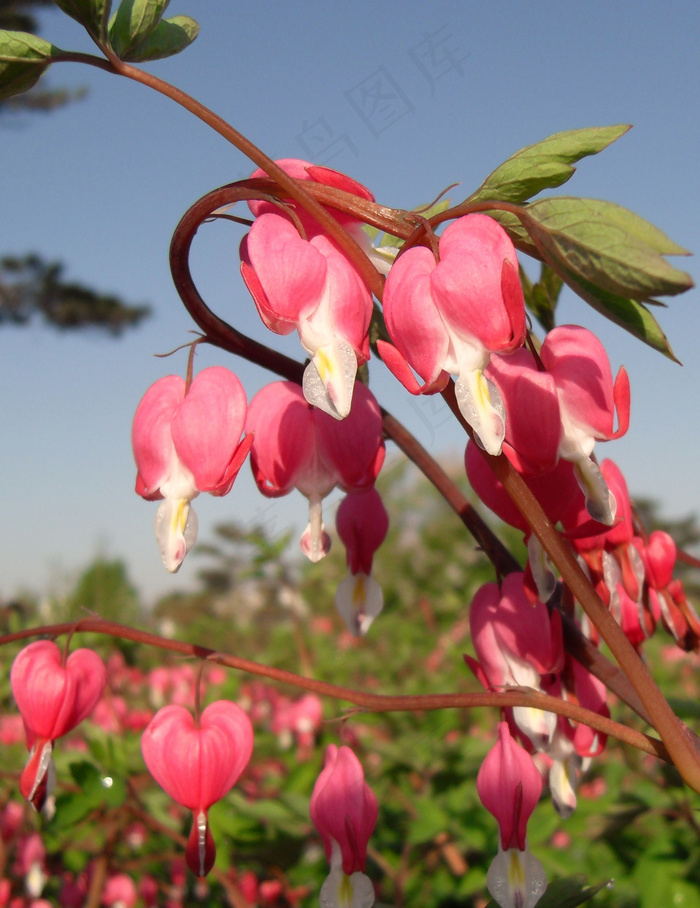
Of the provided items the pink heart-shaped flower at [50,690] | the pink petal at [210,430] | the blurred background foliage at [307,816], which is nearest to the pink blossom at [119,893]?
the blurred background foliage at [307,816]

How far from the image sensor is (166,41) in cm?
59

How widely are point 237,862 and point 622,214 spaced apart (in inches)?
62.8

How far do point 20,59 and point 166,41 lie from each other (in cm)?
11

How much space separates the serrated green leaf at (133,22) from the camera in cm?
54

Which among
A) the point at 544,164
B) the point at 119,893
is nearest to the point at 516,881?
the point at 544,164

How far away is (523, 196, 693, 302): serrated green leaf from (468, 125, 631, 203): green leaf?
0.09m

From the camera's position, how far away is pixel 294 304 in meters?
0.49

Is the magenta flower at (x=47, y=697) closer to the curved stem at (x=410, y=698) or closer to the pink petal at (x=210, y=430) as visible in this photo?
the curved stem at (x=410, y=698)

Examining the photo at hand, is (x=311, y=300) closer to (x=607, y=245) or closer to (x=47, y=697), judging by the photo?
(x=607, y=245)

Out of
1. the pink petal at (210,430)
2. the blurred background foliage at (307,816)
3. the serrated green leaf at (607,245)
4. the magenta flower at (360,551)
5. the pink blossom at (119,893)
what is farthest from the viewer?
the pink blossom at (119,893)

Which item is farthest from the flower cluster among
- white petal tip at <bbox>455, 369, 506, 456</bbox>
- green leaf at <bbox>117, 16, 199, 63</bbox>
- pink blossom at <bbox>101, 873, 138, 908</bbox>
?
pink blossom at <bbox>101, 873, 138, 908</bbox>

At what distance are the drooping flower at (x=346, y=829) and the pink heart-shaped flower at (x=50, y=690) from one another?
0.76 ft

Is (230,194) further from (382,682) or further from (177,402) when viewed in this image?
(382,682)

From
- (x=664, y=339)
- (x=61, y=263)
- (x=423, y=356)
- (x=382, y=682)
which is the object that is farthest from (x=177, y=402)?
(x=61, y=263)
